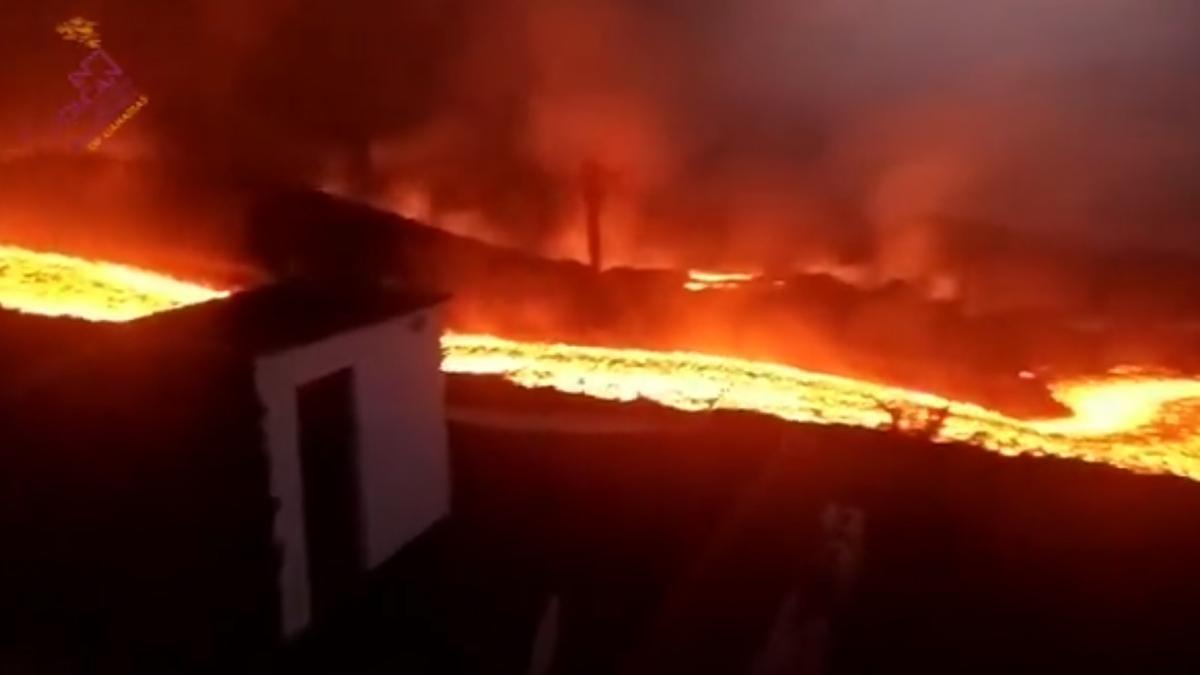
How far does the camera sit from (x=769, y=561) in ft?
22.2

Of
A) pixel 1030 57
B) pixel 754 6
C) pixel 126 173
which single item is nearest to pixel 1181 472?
pixel 1030 57

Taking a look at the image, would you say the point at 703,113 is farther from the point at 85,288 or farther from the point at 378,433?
the point at 378,433

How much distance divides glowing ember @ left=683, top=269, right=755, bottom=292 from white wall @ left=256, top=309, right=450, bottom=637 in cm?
325

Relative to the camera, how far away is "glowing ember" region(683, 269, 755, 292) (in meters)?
9.77

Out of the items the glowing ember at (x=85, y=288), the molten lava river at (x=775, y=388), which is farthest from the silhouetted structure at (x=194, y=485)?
the glowing ember at (x=85, y=288)

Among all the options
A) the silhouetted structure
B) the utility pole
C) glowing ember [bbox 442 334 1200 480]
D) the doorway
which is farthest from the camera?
the utility pole

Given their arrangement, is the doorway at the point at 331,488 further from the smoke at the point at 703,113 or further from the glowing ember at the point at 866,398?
the smoke at the point at 703,113

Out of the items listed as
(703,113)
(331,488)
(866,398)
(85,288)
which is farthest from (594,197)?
(331,488)

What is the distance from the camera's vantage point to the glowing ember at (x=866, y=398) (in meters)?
7.85

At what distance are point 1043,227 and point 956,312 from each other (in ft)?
3.23

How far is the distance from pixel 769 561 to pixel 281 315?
2.31m

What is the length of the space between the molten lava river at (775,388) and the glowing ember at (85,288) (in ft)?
0.04

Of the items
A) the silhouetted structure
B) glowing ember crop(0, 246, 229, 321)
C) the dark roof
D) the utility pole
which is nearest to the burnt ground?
the silhouetted structure

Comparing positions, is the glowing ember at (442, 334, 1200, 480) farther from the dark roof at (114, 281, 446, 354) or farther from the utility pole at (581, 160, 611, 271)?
the dark roof at (114, 281, 446, 354)
